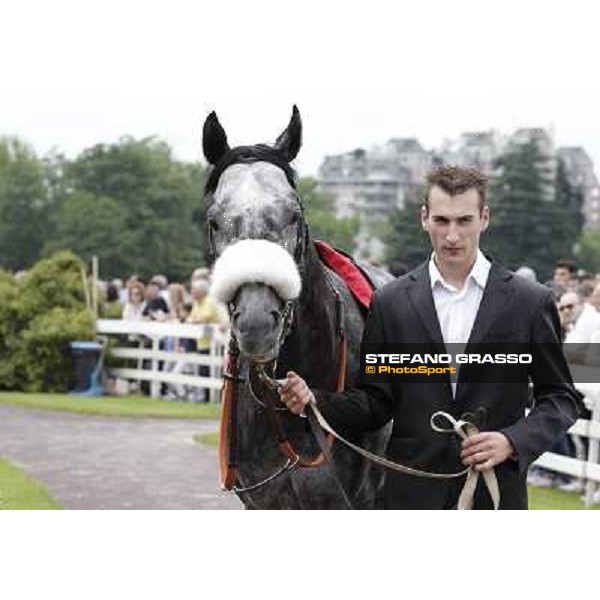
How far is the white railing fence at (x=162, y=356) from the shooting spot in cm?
1348

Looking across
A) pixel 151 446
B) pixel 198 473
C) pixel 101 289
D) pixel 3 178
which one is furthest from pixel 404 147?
pixel 3 178

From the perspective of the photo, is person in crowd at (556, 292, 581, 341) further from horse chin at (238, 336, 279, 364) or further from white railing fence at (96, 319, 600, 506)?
horse chin at (238, 336, 279, 364)

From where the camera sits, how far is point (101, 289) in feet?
51.6

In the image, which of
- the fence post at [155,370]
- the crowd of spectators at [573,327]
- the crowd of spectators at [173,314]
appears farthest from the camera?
the fence post at [155,370]

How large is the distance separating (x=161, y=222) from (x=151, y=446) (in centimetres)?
797

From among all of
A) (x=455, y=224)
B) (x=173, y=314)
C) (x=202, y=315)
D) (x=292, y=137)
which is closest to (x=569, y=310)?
(x=292, y=137)

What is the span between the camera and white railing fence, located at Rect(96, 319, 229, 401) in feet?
44.2

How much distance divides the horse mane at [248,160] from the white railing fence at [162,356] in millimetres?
9318

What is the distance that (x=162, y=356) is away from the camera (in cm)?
1422

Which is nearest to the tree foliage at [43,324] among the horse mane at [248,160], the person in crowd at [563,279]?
the person in crowd at [563,279]

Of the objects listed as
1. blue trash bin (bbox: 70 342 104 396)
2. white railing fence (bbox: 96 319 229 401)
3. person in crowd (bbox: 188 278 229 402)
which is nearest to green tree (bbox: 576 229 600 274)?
person in crowd (bbox: 188 278 229 402)

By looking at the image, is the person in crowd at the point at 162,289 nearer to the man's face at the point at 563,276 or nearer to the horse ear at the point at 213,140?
the man's face at the point at 563,276

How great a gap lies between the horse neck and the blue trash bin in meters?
10.7

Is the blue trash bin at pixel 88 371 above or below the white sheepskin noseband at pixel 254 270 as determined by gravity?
below
